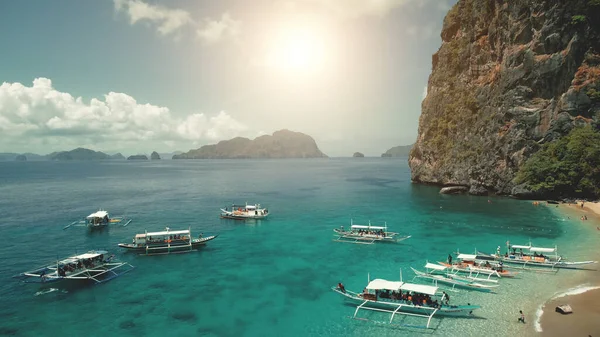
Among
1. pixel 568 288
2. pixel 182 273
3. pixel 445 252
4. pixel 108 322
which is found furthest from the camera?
pixel 445 252

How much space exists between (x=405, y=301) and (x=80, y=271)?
42972mm

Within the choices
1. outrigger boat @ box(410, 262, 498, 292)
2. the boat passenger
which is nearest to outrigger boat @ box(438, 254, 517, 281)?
outrigger boat @ box(410, 262, 498, 292)

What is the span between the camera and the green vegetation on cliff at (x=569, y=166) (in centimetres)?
8644

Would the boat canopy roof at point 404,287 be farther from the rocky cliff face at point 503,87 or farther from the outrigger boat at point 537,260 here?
the rocky cliff face at point 503,87

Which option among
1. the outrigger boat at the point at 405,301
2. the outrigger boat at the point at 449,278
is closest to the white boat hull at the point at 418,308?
the outrigger boat at the point at 405,301

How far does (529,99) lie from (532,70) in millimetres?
8244

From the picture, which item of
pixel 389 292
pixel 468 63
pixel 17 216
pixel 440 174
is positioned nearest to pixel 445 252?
pixel 389 292

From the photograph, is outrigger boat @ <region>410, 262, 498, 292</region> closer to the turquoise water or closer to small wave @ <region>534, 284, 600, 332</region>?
the turquoise water

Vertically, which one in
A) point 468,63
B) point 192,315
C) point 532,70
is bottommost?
point 192,315

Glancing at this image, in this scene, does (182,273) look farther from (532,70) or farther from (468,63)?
(468,63)

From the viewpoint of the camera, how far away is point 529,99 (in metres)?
99.9

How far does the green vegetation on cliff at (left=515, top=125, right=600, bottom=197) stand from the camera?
86438mm

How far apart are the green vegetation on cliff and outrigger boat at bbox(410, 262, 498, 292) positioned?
6269 cm

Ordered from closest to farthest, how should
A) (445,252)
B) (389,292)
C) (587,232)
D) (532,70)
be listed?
(389,292) < (445,252) < (587,232) < (532,70)
